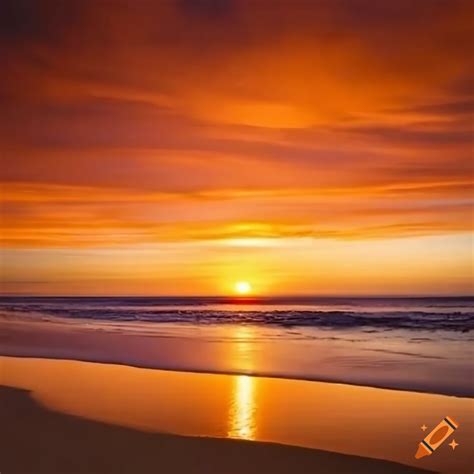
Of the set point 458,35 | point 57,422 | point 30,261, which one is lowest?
point 57,422

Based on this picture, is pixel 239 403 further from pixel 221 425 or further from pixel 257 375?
pixel 257 375

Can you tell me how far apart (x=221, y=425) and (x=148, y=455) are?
0.62 metres

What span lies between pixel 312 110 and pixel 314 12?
0.77 m

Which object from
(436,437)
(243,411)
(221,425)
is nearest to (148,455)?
(221,425)

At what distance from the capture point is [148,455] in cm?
302

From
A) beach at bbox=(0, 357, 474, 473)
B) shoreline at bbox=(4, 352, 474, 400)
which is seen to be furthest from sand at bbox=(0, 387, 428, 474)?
shoreline at bbox=(4, 352, 474, 400)

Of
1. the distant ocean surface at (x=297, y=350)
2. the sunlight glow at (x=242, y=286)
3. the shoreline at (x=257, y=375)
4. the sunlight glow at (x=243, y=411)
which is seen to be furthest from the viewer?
the sunlight glow at (x=242, y=286)

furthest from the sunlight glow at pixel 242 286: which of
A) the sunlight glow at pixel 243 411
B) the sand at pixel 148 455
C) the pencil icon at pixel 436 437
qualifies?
the sand at pixel 148 455

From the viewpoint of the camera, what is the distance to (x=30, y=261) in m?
6.33

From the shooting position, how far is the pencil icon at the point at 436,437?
121 inches

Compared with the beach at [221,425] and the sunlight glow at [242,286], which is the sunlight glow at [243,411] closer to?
the beach at [221,425]

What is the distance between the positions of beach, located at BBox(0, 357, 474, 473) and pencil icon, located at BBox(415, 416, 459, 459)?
0.04 m

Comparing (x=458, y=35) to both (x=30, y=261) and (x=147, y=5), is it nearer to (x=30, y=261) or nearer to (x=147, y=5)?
(x=147, y=5)

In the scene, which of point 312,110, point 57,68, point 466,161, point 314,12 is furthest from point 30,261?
point 466,161
